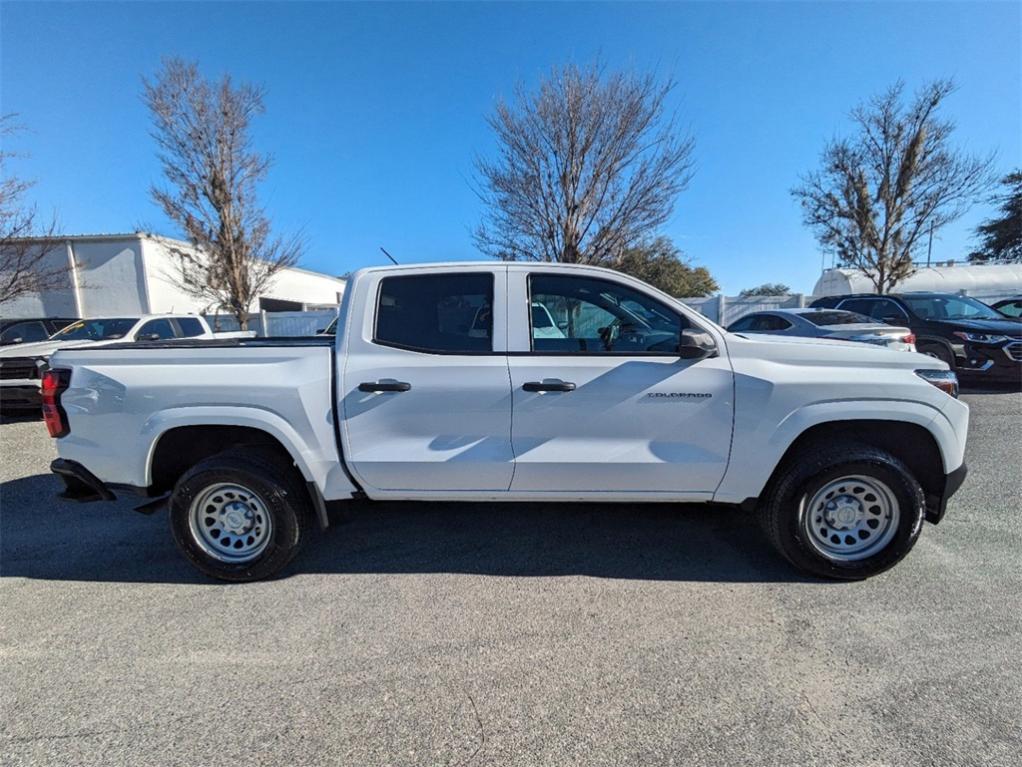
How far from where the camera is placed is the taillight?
2.95 meters

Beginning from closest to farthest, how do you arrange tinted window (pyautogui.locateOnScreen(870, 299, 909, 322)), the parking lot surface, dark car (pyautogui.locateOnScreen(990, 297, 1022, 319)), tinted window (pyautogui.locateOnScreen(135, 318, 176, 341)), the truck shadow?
the parking lot surface → the truck shadow → tinted window (pyautogui.locateOnScreen(135, 318, 176, 341)) → tinted window (pyautogui.locateOnScreen(870, 299, 909, 322)) → dark car (pyautogui.locateOnScreen(990, 297, 1022, 319))

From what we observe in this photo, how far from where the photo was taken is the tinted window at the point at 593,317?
2.97 metres

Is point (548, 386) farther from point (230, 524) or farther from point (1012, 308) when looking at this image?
point (1012, 308)

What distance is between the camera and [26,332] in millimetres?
10453

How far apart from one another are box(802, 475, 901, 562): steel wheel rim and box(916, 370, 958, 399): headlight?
2.31 ft

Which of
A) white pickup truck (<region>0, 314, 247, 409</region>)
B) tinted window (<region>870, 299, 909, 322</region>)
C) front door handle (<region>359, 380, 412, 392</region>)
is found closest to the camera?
front door handle (<region>359, 380, 412, 392</region>)

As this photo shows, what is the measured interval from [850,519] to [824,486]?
0.30m

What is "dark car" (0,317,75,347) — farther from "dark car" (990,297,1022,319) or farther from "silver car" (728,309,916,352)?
"dark car" (990,297,1022,319)

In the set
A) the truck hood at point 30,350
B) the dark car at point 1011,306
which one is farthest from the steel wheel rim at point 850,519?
the dark car at point 1011,306

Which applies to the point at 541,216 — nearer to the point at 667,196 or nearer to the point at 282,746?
the point at 667,196

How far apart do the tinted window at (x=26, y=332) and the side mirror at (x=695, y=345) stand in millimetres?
13357

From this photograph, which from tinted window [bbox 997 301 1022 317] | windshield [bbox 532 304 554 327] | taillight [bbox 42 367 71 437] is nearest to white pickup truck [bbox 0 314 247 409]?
taillight [bbox 42 367 71 437]

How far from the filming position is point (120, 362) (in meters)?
2.94

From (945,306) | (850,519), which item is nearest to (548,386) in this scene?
(850,519)
